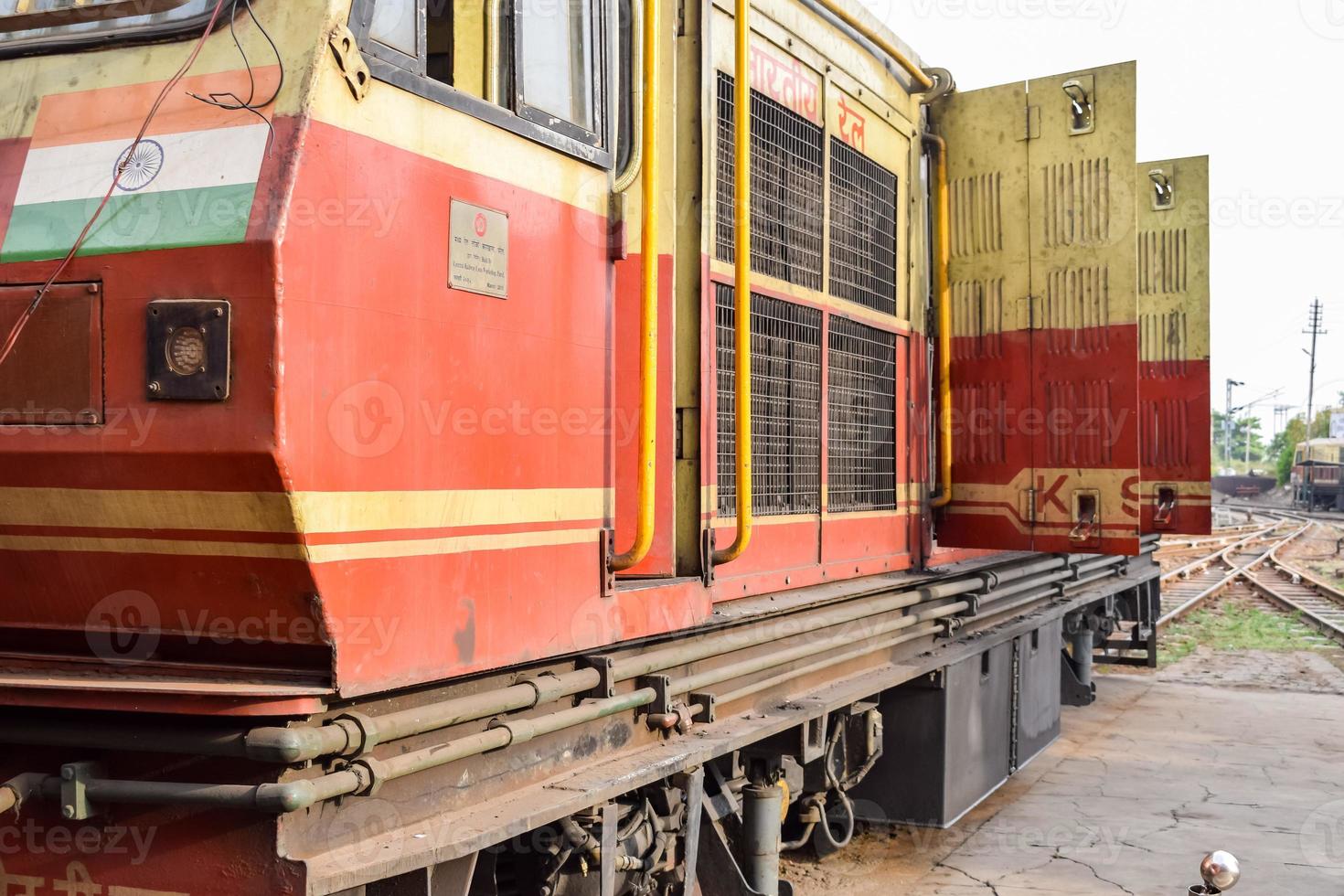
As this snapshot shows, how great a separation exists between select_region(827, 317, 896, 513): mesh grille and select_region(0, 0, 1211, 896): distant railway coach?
15.5 inches

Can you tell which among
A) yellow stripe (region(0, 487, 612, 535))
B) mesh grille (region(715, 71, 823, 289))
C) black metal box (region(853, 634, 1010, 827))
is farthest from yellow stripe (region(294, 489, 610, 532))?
black metal box (region(853, 634, 1010, 827))

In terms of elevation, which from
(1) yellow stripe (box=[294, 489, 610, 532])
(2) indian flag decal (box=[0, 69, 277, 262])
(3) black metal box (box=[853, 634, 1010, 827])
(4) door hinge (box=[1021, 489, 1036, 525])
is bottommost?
(3) black metal box (box=[853, 634, 1010, 827])

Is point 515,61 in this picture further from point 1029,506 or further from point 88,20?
point 1029,506

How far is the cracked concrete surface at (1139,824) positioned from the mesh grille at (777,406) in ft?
6.56

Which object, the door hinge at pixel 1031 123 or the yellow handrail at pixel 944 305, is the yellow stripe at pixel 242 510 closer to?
the yellow handrail at pixel 944 305

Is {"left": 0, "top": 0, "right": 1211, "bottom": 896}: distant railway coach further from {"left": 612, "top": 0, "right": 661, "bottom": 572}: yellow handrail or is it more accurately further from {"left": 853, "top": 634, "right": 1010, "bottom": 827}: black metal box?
{"left": 853, "top": 634, "right": 1010, "bottom": 827}: black metal box

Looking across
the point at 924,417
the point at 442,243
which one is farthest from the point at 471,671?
the point at 924,417

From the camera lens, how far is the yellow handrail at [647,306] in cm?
331

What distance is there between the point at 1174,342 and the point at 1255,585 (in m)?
11.9

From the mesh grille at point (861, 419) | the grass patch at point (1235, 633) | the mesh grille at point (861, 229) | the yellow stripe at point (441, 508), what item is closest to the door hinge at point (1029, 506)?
the mesh grille at point (861, 419)

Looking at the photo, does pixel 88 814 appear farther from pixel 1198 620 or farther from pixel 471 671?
pixel 1198 620

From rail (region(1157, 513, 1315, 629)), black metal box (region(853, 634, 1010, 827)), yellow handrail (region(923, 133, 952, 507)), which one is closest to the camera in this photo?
black metal box (region(853, 634, 1010, 827))

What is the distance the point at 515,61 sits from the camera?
305cm

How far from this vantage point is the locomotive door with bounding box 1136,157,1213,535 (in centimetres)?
871
